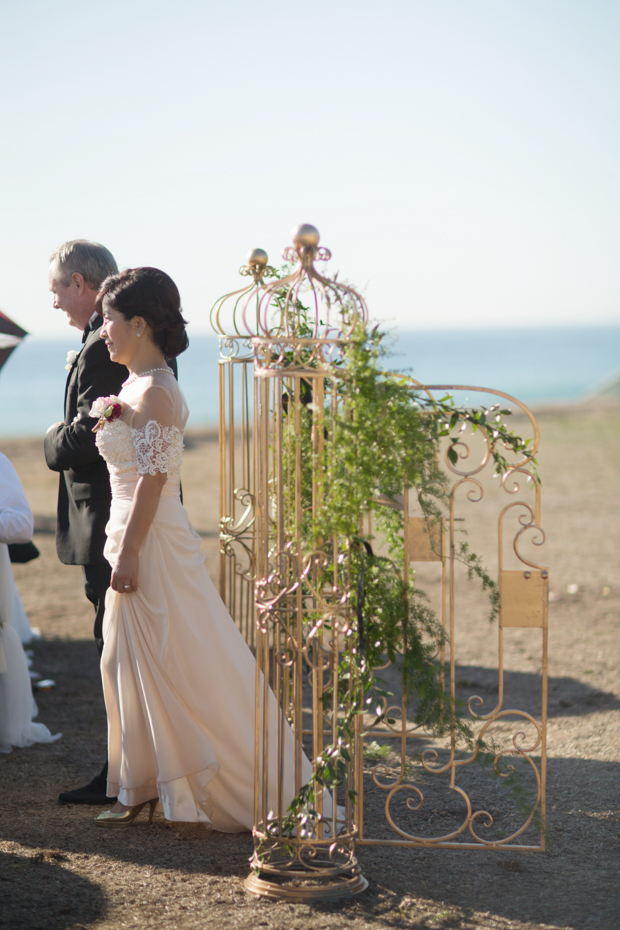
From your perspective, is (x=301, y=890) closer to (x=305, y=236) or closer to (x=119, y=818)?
(x=119, y=818)

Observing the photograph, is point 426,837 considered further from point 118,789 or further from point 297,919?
point 118,789

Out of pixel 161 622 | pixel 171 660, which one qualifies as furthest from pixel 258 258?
pixel 171 660

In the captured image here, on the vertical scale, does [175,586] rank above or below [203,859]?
above

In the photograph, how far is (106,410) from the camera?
3535 millimetres

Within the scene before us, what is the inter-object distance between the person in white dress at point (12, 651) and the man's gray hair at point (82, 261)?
1230mm

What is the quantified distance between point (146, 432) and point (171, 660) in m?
0.89

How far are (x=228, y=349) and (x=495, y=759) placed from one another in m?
2.13

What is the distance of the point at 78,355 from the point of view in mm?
4074

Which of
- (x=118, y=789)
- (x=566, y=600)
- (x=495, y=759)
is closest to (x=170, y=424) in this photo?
(x=118, y=789)

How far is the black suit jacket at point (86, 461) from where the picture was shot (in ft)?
12.8

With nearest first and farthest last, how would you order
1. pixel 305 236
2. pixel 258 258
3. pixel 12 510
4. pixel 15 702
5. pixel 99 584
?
pixel 305 236 < pixel 99 584 < pixel 258 258 < pixel 12 510 < pixel 15 702

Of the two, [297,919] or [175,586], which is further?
[175,586]

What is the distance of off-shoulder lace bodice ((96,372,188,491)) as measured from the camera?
3.48m

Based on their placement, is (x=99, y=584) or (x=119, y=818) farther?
(x=99, y=584)
